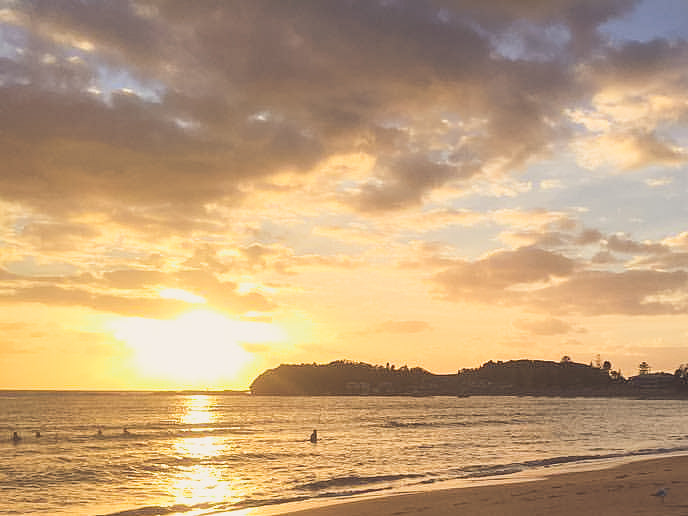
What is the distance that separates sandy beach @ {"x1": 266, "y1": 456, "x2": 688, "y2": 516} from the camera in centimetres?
2164

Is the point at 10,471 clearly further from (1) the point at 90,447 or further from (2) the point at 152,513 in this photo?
(2) the point at 152,513

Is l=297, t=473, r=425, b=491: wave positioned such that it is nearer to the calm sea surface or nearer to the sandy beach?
the calm sea surface

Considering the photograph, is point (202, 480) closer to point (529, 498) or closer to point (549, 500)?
point (529, 498)

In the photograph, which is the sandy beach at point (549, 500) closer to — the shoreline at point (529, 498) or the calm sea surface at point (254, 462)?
the shoreline at point (529, 498)

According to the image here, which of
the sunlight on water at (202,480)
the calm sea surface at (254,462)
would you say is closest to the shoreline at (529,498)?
the calm sea surface at (254,462)

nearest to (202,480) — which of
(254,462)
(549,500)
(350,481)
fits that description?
(350,481)

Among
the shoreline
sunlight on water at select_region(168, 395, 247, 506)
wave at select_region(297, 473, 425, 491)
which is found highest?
the shoreline

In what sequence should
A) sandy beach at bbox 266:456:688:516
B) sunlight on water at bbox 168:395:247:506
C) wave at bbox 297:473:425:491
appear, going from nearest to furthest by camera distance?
sandy beach at bbox 266:456:688:516 → sunlight on water at bbox 168:395:247:506 → wave at bbox 297:473:425:491

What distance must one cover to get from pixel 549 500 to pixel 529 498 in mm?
879

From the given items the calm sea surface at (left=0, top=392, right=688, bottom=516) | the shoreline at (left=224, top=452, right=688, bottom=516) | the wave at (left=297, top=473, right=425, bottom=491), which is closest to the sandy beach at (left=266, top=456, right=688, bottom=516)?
the shoreline at (left=224, top=452, right=688, bottom=516)

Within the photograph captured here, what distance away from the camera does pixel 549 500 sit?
24.2 meters

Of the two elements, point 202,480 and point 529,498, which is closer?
point 529,498

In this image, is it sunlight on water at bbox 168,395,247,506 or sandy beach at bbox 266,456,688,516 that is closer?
sandy beach at bbox 266,456,688,516

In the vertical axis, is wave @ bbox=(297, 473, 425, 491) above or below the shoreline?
below
